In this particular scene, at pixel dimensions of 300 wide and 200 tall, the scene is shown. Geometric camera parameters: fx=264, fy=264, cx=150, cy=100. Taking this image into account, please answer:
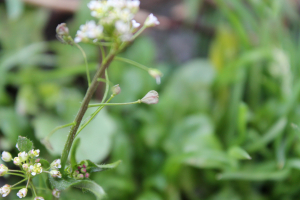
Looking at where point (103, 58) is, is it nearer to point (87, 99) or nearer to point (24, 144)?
point (87, 99)

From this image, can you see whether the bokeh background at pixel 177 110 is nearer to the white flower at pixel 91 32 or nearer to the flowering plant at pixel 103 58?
the flowering plant at pixel 103 58

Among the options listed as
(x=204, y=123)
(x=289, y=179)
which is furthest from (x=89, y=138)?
(x=289, y=179)

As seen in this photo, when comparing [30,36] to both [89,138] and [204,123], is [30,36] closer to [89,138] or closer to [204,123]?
[89,138]

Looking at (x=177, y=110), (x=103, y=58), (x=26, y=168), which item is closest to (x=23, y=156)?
(x=26, y=168)

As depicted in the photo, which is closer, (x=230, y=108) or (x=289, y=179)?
(x=289, y=179)

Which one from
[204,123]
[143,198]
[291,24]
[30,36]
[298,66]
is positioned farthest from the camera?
[291,24]

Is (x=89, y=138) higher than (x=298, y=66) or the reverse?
the reverse

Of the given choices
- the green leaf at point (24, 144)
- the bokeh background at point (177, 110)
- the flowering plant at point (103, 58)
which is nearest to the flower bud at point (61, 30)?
the flowering plant at point (103, 58)
